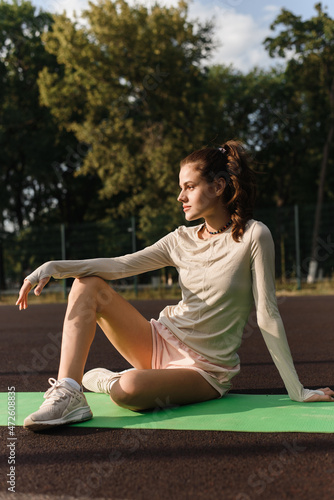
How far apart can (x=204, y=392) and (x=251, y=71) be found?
1121 inches

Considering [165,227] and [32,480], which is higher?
[165,227]

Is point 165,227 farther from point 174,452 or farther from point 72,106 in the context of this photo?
point 174,452

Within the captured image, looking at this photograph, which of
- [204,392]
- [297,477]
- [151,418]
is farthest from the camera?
[204,392]

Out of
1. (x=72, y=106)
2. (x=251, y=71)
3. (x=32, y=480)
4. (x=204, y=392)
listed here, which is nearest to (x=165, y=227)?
(x=72, y=106)

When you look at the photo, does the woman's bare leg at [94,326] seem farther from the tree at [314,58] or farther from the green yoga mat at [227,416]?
the tree at [314,58]

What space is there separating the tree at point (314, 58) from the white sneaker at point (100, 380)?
51.6 ft

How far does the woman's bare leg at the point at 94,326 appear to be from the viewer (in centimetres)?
279

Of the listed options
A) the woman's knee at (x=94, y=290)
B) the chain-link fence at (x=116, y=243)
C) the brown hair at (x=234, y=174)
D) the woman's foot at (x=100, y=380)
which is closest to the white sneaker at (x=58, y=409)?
the woman's knee at (x=94, y=290)

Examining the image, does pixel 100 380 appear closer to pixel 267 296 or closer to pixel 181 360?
pixel 181 360

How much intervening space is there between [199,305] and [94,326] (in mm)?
564

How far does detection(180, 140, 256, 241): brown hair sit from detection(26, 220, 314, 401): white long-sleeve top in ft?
0.22

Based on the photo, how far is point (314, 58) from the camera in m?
21.2

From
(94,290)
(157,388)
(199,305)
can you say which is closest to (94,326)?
(94,290)

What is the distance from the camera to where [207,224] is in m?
3.15
